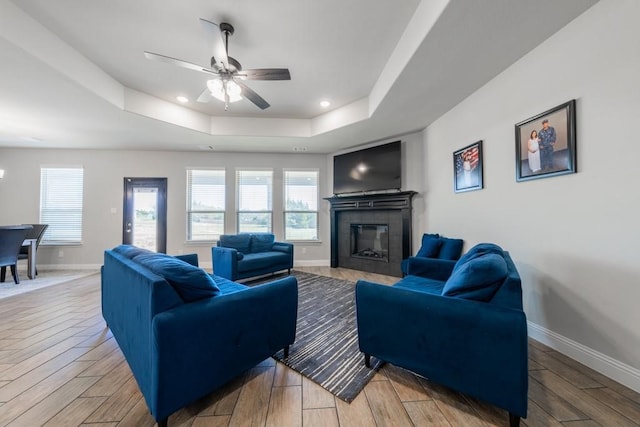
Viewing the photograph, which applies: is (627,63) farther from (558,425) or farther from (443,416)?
(443,416)

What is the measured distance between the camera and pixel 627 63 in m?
1.57

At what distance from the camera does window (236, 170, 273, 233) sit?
546 centimetres

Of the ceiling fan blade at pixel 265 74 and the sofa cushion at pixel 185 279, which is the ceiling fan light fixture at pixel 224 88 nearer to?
the ceiling fan blade at pixel 265 74

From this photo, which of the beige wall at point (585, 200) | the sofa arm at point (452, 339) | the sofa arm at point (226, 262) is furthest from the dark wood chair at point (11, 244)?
the beige wall at point (585, 200)

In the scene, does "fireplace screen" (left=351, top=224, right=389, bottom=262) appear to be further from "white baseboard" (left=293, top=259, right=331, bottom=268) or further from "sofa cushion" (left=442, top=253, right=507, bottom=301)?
"sofa cushion" (left=442, top=253, right=507, bottom=301)

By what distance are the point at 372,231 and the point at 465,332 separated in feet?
12.1

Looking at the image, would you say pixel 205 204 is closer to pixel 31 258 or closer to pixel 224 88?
pixel 31 258

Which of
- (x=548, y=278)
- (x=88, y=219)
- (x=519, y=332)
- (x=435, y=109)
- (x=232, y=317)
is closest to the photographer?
(x=519, y=332)

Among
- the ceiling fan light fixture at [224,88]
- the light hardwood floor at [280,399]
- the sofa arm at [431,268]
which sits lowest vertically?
the light hardwood floor at [280,399]

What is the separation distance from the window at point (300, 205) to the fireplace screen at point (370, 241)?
0.95 meters

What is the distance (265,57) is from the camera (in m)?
2.71

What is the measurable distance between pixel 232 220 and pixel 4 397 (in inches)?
160

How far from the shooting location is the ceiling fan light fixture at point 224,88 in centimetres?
242

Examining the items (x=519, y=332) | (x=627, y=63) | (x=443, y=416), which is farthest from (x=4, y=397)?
(x=627, y=63)
